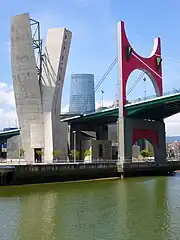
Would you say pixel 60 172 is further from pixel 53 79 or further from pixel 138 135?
pixel 138 135

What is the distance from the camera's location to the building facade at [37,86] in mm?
56344

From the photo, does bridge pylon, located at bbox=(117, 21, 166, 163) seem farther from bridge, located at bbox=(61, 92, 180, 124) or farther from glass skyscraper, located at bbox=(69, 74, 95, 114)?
glass skyscraper, located at bbox=(69, 74, 95, 114)

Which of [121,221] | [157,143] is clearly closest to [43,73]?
[157,143]

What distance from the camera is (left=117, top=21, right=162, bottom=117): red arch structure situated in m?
57.0

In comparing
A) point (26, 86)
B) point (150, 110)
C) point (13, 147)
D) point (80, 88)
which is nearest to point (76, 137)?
point (13, 147)

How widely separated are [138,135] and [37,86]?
16.5 metres

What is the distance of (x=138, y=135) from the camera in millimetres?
59469

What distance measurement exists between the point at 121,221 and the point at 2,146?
97.9 meters

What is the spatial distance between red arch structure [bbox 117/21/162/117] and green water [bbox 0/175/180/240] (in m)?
28.3

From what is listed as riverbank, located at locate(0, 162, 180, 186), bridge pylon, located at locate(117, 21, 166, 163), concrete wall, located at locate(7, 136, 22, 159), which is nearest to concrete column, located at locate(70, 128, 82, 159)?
concrete wall, located at locate(7, 136, 22, 159)

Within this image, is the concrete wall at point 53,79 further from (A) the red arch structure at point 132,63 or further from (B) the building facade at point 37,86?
(A) the red arch structure at point 132,63

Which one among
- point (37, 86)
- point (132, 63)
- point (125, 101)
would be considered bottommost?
point (125, 101)

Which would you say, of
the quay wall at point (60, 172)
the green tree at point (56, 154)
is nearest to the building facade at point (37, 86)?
the green tree at point (56, 154)

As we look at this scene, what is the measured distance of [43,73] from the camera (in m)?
58.2
